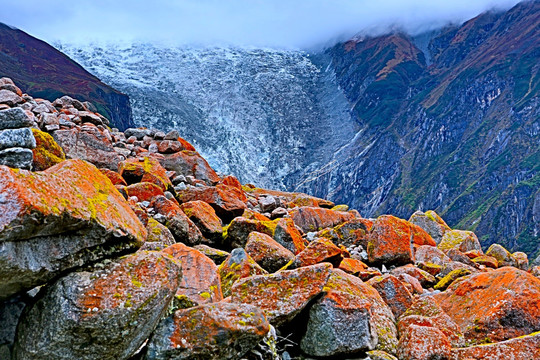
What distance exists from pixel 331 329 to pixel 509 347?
3147mm

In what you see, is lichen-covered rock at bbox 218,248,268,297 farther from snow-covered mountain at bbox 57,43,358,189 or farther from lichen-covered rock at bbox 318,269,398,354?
snow-covered mountain at bbox 57,43,358,189

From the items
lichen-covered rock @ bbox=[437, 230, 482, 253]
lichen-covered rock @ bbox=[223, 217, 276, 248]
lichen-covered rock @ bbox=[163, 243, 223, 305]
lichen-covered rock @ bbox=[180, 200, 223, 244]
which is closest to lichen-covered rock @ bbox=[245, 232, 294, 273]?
lichen-covered rock @ bbox=[223, 217, 276, 248]

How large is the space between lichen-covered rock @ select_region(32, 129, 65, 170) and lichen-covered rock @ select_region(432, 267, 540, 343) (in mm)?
11238

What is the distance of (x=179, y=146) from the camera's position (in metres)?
24.5

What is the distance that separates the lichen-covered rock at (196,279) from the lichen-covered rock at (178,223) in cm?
378

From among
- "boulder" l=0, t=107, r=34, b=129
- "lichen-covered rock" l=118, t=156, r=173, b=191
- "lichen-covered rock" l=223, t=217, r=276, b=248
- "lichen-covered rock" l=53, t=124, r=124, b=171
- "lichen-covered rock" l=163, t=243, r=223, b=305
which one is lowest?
"lichen-covered rock" l=223, t=217, r=276, b=248

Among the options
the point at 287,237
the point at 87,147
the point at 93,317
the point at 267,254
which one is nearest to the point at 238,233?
the point at 287,237

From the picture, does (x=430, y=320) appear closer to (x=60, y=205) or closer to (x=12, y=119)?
(x=60, y=205)

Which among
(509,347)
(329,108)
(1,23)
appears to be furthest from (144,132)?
(1,23)

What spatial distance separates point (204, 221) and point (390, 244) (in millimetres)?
6278

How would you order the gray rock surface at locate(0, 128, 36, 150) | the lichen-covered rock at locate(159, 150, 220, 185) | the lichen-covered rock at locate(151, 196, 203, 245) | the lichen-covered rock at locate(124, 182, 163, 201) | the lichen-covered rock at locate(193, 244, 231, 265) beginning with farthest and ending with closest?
the lichen-covered rock at locate(159, 150, 220, 185) → the lichen-covered rock at locate(124, 182, 163, 201) → the lichen-covered rock at locate(151, 196, 203, 245) → the lichen-covered rock at locate(193, 244, 231, 265) → the gray rock surface at locate(0, 128, 36, 150)

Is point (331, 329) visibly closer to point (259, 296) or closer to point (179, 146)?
point (259, 296)

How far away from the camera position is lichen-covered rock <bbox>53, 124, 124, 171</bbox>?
17.2 m

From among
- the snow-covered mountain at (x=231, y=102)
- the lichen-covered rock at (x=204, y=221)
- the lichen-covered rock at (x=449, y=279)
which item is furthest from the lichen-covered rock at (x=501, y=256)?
the snow-covered mountain at (x=231, y=102)
